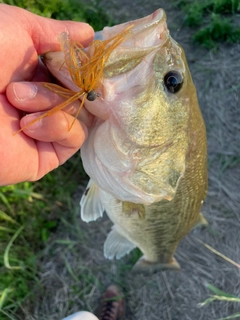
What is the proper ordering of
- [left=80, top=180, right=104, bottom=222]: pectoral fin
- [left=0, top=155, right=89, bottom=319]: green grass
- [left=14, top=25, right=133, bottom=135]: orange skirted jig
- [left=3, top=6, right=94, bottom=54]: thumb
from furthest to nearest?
[left=0, top=155, right=89, bottom=319]: green grass → [left=80, top=180, right=104, bottom=222]: pectoral fin → [left=3, top=6, right=94, bottom=54]: thumb → [left=14, top=25, right=133, bottom=135]: orange skirted jig

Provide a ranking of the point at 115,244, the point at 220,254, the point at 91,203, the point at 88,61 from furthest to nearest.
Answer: the point at 220,254, the point at 115,244, the point at 91,203, the point at 88,61

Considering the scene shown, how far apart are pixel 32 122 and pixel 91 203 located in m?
0.66

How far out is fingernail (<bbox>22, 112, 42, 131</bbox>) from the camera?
3.32ft

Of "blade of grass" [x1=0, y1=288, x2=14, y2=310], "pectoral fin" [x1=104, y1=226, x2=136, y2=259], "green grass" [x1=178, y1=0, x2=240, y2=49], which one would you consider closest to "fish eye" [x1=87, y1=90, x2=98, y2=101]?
"pectoral fin" [x1=104, y1=226, x2=136, y2=259]

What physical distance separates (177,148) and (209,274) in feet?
5.03

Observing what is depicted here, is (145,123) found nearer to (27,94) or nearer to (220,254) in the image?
(27,94)

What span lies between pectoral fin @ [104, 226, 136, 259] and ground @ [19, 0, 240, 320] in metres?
0.44

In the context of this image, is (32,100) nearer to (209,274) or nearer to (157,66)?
(157,66)

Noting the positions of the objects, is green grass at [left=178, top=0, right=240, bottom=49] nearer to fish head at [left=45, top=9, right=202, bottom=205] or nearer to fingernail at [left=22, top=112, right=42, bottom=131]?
fish head at [left=45, top=9, right=202, bottom=205]

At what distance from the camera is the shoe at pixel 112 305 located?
2.29m

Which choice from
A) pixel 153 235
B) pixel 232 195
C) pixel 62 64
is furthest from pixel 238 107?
pixel 62 64

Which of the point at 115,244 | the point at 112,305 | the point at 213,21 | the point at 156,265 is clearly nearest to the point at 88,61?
the point at 115,244

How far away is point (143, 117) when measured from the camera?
1.04m

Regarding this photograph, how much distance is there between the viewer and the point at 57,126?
1034 millimetres
